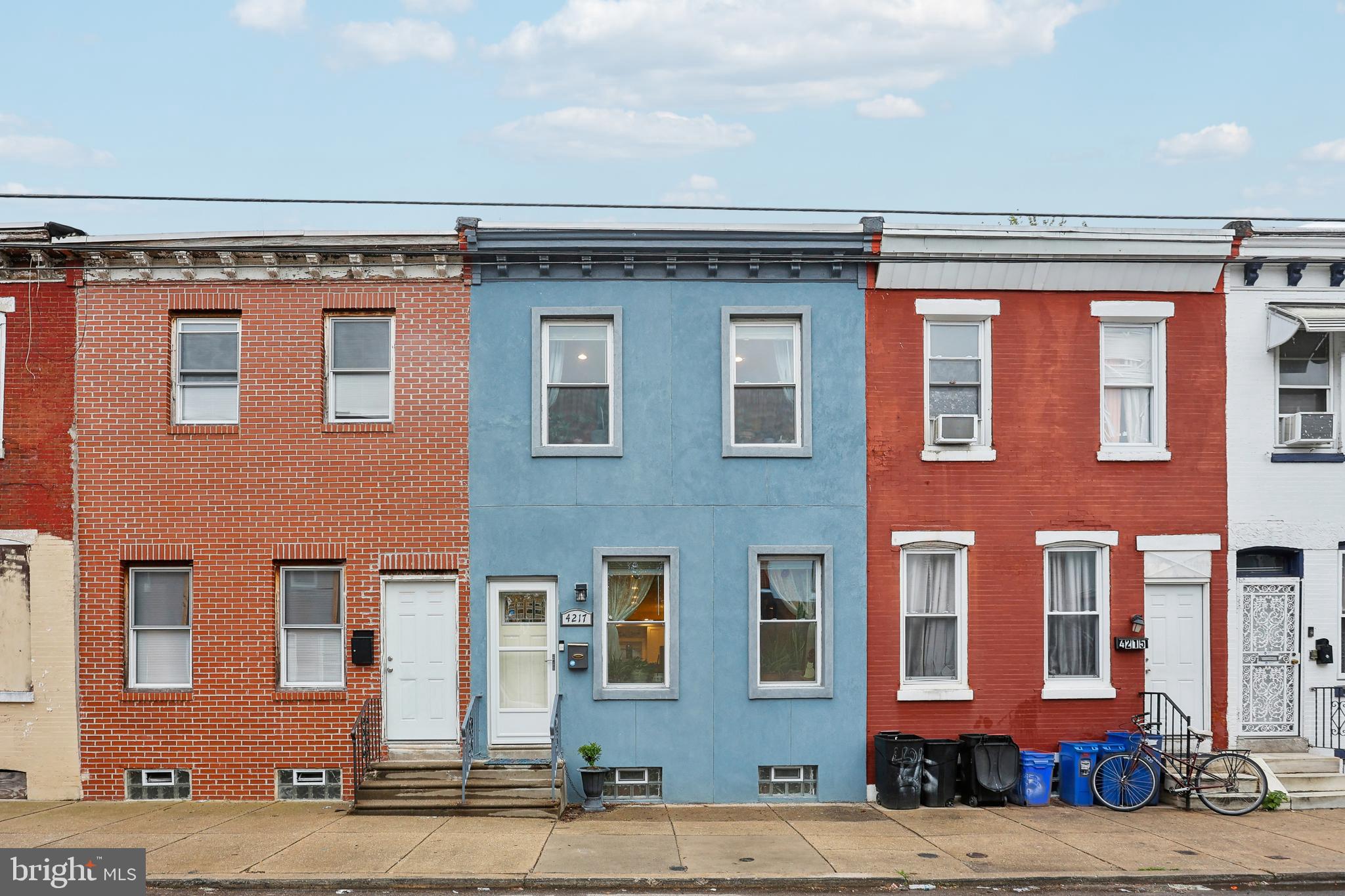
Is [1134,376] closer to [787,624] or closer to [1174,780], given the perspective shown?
[1174,780]

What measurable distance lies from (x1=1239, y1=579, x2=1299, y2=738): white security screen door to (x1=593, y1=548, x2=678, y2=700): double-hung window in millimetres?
7381

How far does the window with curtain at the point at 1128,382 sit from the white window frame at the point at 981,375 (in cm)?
153

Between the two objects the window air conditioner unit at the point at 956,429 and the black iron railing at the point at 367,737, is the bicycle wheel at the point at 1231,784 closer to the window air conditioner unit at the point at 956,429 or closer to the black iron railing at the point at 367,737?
the window air conditioner unit at the point at 956,429

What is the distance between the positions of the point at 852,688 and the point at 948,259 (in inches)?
217

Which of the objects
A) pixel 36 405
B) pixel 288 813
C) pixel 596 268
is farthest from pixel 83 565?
pixel 596 268

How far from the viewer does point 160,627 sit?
1347 cm

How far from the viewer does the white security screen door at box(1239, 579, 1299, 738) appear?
543 inches

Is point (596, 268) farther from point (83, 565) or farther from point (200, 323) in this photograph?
point (83, 565)

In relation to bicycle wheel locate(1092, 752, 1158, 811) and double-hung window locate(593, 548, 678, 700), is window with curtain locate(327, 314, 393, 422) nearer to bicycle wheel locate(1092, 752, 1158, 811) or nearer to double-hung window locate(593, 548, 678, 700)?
double-hung window locate(593, 548, 678, 700)

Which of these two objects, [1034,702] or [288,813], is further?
[1034,702]

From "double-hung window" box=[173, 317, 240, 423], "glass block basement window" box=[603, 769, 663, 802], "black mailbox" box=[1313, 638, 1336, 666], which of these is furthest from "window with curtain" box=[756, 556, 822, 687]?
"double-hung window" box=[173, 317, 240, 423]

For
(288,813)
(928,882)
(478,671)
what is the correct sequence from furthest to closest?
1. (478,671)
2. (288,813)
3. (928,882)

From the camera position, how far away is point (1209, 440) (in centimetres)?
1389

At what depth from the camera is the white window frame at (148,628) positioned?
13391 millimetres
